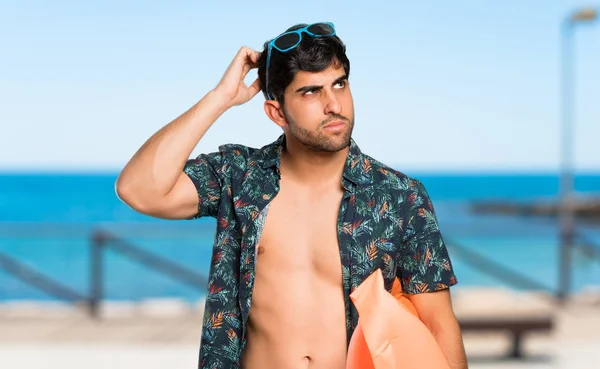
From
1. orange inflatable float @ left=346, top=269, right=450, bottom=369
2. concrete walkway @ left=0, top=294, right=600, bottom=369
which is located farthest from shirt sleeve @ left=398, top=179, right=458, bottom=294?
concrete walkway @ left=0, top=294, right=600, bottom=369

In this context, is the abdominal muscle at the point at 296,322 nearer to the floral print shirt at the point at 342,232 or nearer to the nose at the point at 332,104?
the floral print shirt at the point at 342,232

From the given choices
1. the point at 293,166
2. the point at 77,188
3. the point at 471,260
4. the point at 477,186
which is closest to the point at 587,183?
the point at 477,186

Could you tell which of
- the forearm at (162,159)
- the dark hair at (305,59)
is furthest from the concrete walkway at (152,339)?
the dark hair at (305,59)

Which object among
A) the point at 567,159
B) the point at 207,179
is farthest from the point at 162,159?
the point at 567,159

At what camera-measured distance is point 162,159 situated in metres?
2.20

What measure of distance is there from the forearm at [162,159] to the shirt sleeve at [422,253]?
0.61 meters

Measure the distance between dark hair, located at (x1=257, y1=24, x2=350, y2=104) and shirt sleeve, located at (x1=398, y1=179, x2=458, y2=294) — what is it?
407 mm

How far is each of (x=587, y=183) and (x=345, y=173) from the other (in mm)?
96783

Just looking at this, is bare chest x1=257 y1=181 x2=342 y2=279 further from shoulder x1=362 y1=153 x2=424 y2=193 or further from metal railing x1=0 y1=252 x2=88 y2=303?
metal railing x1=0 y1=252 x2=88 y2=303

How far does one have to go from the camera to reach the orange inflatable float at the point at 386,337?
6.73 feet

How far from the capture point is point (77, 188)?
7138 centimetres

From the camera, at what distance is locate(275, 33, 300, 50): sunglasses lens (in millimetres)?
2195

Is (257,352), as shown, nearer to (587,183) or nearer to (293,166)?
(293,166)

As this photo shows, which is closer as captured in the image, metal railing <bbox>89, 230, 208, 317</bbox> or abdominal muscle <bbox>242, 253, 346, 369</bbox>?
abdominal muscle <bbox>242, 253, 346, 369</bbox>
